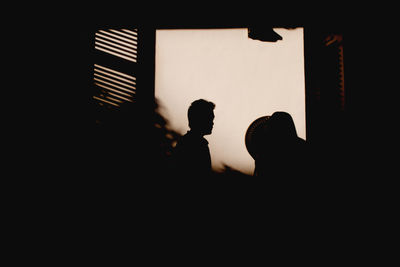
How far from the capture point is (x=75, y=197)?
3355mm

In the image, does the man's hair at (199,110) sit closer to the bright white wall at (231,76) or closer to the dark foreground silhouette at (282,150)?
the bright white wall at (231,76)

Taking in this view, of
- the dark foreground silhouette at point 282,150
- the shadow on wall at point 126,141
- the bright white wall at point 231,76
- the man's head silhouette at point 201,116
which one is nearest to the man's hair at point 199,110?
the man's head silhouette at point 201,116

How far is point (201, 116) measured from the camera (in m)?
3.09

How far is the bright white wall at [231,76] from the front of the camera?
11.0 ft

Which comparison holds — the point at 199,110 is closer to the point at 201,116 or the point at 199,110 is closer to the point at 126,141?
the point at 201,116

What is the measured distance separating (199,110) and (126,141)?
110 cm

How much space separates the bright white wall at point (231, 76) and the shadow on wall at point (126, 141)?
1.04 feet

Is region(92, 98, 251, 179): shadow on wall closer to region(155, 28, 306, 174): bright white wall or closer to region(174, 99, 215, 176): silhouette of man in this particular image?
region(155, 28, 306, 174): bright white wall

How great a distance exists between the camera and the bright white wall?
336 centimetres

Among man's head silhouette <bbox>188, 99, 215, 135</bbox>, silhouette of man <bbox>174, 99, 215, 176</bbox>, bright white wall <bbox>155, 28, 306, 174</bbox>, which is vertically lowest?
silhouette of man <bbox>174, 99, 215, 176</bbox>

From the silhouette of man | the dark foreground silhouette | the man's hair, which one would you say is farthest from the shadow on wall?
the dark foreground silhouette

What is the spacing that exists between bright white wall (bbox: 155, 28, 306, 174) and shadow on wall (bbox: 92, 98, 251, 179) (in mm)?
318

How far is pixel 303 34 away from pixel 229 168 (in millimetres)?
2071

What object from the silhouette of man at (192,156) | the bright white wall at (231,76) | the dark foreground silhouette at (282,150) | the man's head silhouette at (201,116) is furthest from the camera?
the bright white wall at (231,76)
